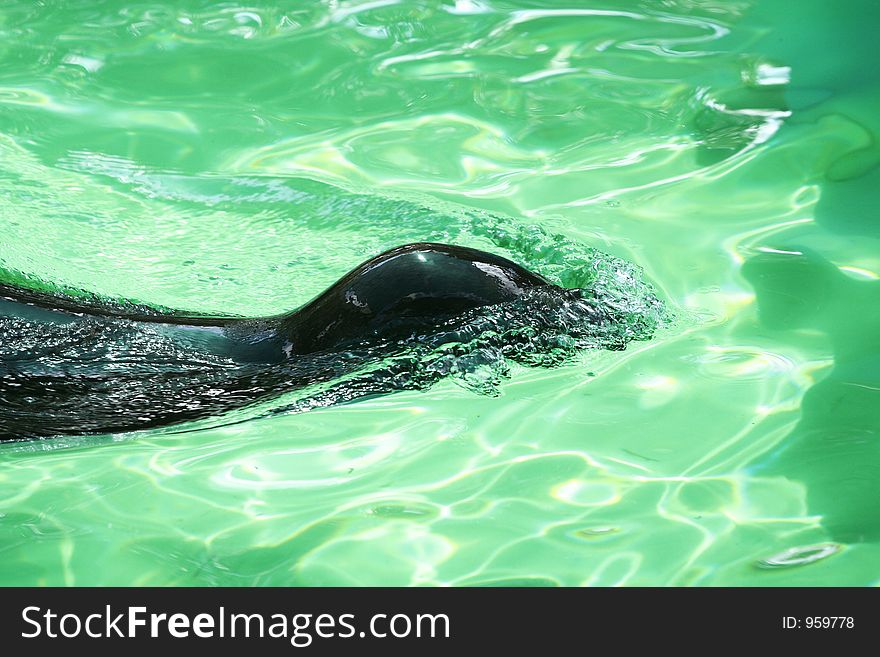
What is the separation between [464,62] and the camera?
21.9 feet

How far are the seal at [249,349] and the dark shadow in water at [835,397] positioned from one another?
1.04 m

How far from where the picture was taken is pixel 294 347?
10.8 feet

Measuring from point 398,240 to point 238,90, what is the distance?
2.34m

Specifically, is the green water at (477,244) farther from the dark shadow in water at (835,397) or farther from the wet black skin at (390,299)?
the wet black skin at (390,299)

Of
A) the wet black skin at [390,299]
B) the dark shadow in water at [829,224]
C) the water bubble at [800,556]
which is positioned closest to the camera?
the water bubble at [800,556]

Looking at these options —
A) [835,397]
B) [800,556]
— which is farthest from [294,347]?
[835,397]

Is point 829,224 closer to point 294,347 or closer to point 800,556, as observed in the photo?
point 800,556

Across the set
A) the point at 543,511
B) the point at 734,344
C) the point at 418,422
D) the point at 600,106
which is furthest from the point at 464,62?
the point at 543,511

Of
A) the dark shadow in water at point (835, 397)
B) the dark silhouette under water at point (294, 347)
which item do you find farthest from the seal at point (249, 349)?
the dark shadow in water at point (835, 397)

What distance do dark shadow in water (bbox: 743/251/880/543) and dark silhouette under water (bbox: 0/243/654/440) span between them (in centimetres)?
93

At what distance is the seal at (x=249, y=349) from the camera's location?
316cm

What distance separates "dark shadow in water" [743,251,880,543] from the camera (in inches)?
116

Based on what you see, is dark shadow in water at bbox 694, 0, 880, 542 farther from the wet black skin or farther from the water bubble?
the wet black skin
